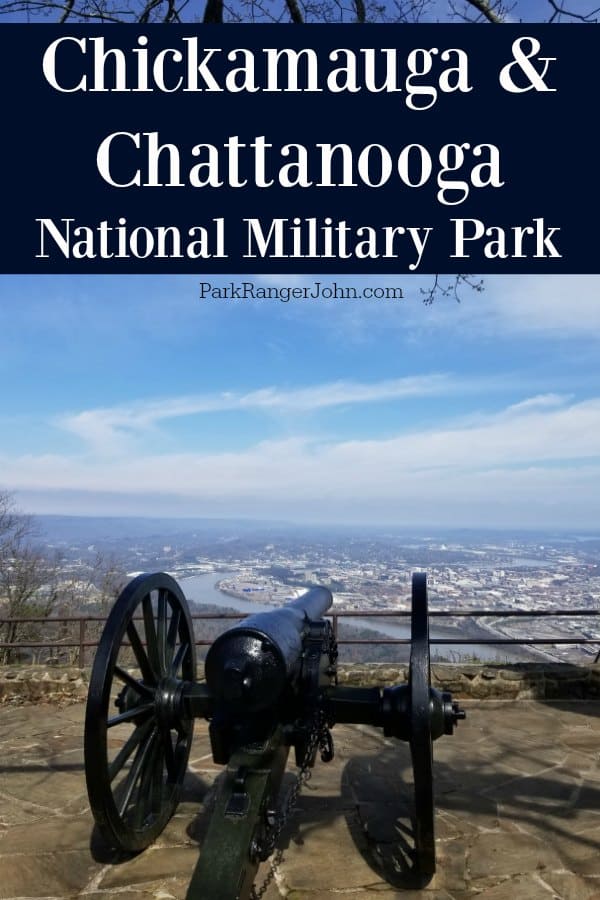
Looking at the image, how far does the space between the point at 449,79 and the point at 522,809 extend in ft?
21.7

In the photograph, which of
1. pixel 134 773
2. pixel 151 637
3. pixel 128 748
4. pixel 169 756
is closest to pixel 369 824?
pixel 169 756

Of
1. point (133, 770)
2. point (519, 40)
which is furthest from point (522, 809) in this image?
point (519, 40)

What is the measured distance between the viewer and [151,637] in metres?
4.15

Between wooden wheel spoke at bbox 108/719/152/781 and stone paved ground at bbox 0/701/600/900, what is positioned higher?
wooden wheel spoke at bbox 108/719/152/781

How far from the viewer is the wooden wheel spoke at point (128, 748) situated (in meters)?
3.51

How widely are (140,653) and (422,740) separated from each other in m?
1.67

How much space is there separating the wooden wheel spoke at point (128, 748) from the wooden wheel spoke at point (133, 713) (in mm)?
69

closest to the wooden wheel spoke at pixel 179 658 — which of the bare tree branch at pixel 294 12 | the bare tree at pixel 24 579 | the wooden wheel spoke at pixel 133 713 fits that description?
Answer: the wooden wheel spoke at pixel 133 713

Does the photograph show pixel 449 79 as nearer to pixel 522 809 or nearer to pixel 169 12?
pixel 169 12

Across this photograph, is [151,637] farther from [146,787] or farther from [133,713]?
[146,787]

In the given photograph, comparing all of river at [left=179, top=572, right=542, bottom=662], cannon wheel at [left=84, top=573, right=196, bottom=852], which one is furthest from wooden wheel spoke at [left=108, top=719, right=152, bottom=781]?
river at [left=179, top=572, right=542, bottom=662]

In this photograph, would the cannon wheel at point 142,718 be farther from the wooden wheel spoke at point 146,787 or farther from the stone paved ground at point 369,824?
the stone paved ground at point 369,824

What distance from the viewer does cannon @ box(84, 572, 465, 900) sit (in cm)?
319

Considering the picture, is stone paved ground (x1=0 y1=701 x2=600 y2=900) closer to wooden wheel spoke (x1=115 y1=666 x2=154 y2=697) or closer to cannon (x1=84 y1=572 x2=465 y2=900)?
cannon (x1=84 y1=572 x2=465 y2=900)
